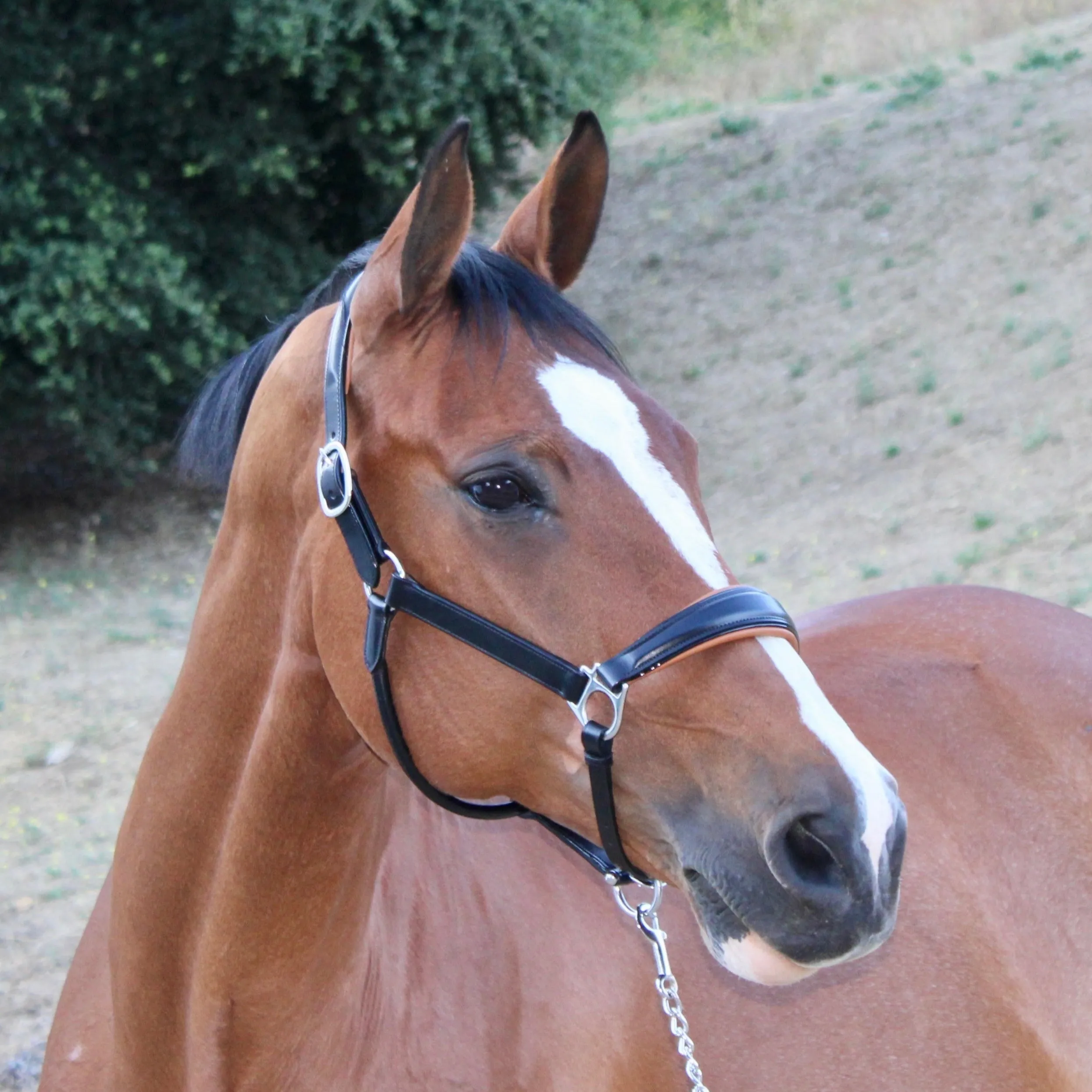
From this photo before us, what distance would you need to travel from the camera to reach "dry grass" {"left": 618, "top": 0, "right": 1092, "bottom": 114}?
635 inches

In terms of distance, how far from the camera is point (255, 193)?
9.06m

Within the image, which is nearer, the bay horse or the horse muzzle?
the horse muzzle

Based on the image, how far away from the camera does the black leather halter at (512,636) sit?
4.89ft

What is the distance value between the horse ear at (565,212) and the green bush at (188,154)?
6452mm

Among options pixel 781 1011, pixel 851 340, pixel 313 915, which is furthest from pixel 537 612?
pixel 851 340

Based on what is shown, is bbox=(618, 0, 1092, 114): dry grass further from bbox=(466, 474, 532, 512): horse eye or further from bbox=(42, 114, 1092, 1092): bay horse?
bbox=(466, 474, 532, 512): horse eye

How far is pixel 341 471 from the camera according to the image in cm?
166

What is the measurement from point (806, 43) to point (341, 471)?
18.3 meters

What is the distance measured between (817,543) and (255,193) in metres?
4.90

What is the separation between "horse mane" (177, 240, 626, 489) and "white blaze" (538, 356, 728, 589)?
0.10m

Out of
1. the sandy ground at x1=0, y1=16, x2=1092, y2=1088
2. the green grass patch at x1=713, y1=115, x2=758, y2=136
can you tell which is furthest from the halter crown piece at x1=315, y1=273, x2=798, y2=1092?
the green grass patch at x1=713, y1=115, x2=758, y2=136

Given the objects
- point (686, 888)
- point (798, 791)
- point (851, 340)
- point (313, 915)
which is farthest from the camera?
point (851, 340)

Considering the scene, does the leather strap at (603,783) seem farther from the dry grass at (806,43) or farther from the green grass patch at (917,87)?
the dry grass at (806,43)

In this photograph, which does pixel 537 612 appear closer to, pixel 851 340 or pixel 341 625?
pixel 341 625
